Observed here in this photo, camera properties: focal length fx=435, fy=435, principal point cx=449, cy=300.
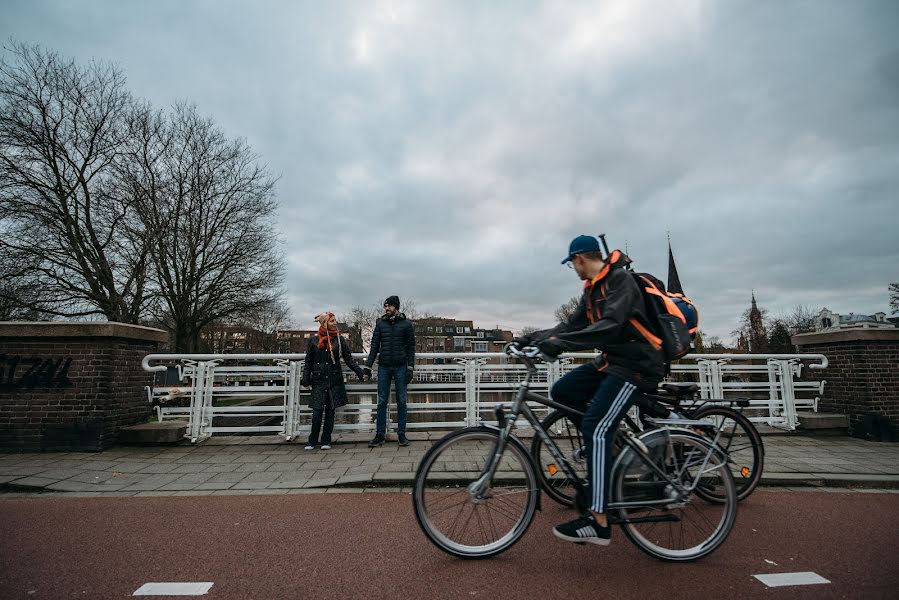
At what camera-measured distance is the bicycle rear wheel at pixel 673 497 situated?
105 inches

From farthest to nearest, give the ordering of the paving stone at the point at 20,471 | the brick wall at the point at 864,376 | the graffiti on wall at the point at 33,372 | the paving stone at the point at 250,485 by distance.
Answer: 1. the brick wall at the point at 864,376
2. the graffiti on wall at the point at 33,372
3. the paving stone at the point at 20,471
4. the paving stone at the point at 250,485

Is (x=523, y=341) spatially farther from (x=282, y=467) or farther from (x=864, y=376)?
(x=864, y=376)

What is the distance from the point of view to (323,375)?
19.4ft

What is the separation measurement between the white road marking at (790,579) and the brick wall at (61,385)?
7220 millimetres

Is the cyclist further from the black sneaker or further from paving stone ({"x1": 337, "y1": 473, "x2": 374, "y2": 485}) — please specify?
paving stone ({"x1": 337, "y1": 473, "x2": 374, "y2": 485})

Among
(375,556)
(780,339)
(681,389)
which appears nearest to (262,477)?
(375,556)

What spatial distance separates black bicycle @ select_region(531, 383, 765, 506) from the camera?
3.03 metres

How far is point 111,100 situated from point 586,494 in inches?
864

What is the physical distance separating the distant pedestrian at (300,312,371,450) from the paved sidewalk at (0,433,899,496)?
12.5 inches

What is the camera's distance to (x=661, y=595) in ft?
7.49

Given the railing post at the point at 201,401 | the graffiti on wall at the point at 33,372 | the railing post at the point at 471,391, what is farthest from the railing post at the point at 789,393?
the graffiti on wall at the point at 33,372

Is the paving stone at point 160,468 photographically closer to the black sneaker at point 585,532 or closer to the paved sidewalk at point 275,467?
the paved sidewalk at point 275,467

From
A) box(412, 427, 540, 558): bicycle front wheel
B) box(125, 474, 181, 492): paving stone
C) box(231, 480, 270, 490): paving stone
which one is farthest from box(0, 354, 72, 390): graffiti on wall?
box(412, 427, 540, 558): bicycle front wheel

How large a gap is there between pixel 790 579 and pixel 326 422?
5.01 metres
